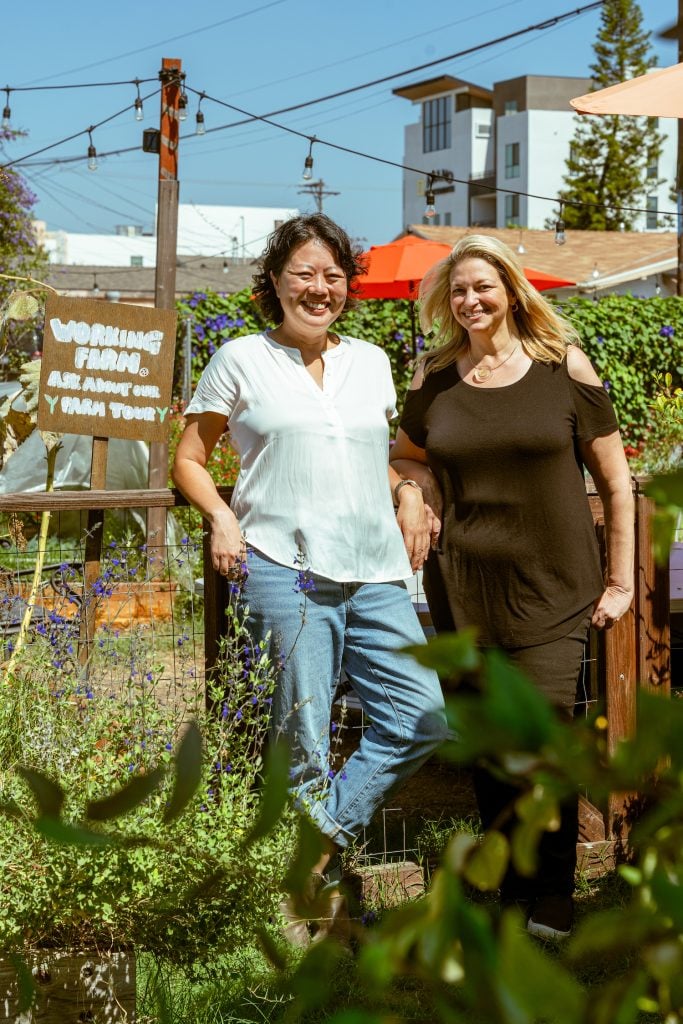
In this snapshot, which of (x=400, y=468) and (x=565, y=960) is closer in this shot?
(x=565, y=960)

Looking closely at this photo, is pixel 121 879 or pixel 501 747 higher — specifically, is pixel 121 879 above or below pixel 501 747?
below

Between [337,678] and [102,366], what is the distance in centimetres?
222

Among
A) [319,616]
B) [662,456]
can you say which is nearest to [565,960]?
[319,616]

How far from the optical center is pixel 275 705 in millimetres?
2984

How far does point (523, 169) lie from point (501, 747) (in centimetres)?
7140

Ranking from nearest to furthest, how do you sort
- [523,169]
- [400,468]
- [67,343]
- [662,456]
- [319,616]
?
[319,616] → [400,468] → [67,343] → [662,456] → [523,169]

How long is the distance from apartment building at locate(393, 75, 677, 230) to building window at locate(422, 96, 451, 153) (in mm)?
61

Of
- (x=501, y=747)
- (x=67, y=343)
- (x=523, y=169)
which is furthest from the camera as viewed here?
(x=523, y=169)

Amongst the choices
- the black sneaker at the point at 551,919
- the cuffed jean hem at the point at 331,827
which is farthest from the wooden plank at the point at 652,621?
the cuffed jean hem at the point at 331,827

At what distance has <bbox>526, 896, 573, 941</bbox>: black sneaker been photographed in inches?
124

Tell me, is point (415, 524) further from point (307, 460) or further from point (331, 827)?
point (331, 827)

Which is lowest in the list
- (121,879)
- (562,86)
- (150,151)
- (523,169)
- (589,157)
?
(121,879)

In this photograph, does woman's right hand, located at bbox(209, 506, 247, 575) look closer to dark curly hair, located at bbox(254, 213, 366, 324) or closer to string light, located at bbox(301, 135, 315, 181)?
dark curly hair, located at bbox(254, 213, 366, 324)

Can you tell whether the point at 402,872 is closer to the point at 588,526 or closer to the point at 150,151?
the point at 588,526
